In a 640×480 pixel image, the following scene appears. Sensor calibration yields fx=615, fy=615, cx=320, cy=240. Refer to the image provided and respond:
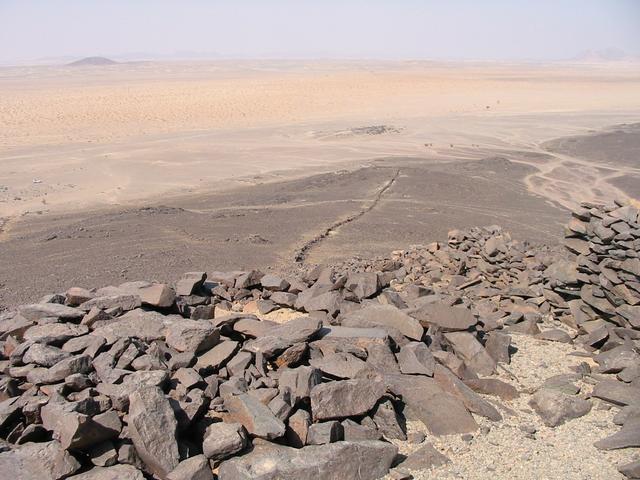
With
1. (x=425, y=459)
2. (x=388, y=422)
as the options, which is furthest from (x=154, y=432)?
(x=425, y=459)

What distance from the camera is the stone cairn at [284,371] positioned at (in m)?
4.98

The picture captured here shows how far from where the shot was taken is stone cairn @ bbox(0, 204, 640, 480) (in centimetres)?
498

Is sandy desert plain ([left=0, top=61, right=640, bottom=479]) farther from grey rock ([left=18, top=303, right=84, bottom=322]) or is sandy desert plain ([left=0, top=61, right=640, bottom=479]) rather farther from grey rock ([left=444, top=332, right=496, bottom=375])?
grey rock ([left=18, top=303, right=84, bottom=322])

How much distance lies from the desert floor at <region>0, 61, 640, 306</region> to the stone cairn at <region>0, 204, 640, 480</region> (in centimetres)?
668

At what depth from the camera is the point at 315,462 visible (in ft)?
16.6

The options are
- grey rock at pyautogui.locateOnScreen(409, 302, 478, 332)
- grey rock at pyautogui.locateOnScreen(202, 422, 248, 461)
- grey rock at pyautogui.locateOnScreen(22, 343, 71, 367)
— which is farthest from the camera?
grey rock at pyautogui.locateOnScreen(409, 302, 478, 332)

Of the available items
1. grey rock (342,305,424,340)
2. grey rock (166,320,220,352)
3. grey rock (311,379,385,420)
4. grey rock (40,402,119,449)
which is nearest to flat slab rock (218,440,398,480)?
grey rock (311,379,385,420)

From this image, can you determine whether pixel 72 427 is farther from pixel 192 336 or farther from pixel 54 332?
pixel 54 332

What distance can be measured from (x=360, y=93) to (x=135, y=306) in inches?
2489

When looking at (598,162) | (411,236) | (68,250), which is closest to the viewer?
(68,250)

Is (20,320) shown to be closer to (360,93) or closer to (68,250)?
(68,250)

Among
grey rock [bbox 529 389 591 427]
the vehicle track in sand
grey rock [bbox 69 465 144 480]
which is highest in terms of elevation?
grey rock [bbox 69 465 144 480]

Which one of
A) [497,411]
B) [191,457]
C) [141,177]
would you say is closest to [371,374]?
[497,411]

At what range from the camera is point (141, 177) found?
29078mm
